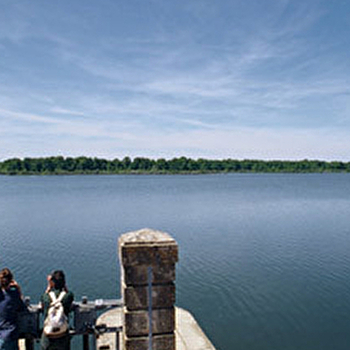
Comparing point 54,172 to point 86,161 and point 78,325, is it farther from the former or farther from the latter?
point 78,325

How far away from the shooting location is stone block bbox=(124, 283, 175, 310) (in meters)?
4.22

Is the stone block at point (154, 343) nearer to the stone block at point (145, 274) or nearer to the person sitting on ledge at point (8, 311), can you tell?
the stone block at point (145, 274)

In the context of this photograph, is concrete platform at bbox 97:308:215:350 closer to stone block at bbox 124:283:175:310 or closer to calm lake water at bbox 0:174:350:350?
stone block at bbox 124:283:175:310

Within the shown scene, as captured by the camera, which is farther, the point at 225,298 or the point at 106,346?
the point at 225,298

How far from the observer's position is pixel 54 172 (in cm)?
18300

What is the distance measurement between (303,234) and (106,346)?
2661 cm

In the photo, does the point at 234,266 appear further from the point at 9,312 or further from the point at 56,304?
the point at 9,312

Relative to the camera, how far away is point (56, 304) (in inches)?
200

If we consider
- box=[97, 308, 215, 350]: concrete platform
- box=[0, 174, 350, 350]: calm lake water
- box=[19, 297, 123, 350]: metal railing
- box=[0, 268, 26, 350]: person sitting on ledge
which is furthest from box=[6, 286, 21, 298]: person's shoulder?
box=[0, 174, 350, 350]: calm lake water

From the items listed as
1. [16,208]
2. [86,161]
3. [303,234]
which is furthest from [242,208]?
[86,161]

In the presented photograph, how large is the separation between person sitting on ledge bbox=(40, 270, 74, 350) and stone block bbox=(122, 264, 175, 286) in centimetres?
151

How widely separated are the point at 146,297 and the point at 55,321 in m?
1.60

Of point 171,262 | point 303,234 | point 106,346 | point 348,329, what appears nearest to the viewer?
point 171,262

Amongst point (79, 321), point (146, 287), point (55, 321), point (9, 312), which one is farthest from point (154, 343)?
point (9, 312)
